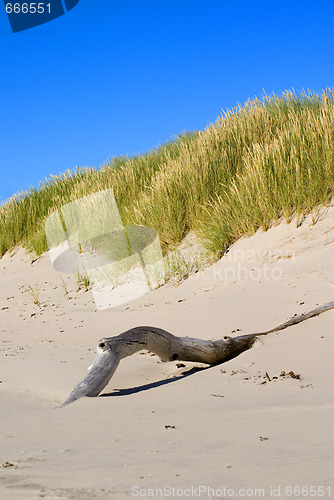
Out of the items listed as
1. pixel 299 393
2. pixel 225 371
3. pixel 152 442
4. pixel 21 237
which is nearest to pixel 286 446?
pixel 152 442

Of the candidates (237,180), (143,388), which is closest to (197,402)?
(143,388)

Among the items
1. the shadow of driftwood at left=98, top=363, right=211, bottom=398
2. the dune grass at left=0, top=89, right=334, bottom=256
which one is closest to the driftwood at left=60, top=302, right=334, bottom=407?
the shadow of driftwood at left=98, top=363, right=211, bottom=398

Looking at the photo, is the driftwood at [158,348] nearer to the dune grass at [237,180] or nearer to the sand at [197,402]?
the sand at [197,402]

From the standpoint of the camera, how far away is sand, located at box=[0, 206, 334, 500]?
65.2 inches

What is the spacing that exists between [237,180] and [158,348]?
16.9ft

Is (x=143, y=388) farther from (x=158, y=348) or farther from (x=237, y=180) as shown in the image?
(x=237, y=180)

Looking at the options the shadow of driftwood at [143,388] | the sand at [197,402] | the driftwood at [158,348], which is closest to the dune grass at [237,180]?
the sand at [197,402]

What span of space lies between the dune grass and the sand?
0.57 metres

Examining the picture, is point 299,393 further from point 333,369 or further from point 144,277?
point 144,277

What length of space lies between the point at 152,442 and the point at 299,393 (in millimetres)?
974

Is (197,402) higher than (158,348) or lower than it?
higher

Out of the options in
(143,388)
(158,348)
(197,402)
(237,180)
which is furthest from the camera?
(237,180)

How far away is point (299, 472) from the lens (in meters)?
1.65

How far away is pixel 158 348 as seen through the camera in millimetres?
3699
